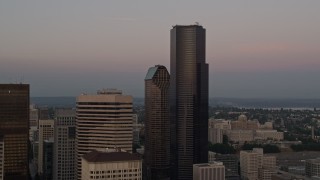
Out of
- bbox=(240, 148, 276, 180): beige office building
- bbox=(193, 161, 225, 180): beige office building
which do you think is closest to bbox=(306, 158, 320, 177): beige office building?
bbox=(240, 148, 276, 180): beige office building

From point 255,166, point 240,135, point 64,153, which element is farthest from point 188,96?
point 240,135

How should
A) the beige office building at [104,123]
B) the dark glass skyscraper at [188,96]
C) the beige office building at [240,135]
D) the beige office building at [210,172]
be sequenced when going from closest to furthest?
1. the beige office building at [104,123]
2. the beige office building at [210,172]
3. the dark glass skyscraper at [188,96]
4. the beige office building at [240,135]

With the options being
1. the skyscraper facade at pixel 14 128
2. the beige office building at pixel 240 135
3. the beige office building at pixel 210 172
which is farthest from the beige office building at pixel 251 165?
the beige office building at pixel 240 135

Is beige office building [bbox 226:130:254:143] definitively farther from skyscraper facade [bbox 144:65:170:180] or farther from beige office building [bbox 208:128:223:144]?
skyscraper facade [bbox 144:65:170:180]

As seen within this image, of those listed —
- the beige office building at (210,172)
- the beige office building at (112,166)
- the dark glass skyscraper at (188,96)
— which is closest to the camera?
the beige office building at (112,166)

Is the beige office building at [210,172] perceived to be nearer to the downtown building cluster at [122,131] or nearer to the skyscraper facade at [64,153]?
the downtown building cluster at [122,131]

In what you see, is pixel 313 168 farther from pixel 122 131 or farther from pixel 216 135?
pixel 216 135
